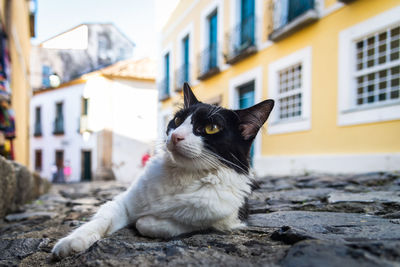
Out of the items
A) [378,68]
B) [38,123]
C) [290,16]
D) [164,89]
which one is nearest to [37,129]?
[38,123]

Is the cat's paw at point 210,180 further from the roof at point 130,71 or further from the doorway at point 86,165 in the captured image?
the doorway at point 86,165

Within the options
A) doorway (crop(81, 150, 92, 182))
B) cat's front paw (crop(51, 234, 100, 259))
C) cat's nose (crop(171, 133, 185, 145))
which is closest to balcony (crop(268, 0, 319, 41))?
cat's nose (crop(171, 133, 185, 145))

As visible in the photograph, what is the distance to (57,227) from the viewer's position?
2240 mm

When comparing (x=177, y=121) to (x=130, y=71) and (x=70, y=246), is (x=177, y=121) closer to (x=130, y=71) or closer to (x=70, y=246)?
(x=70, y=246)

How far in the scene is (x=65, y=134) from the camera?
2341cm

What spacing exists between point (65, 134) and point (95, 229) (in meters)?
24.2

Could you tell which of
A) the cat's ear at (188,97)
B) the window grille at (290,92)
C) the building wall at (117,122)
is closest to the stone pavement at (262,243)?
the cat's ear at (188,97)

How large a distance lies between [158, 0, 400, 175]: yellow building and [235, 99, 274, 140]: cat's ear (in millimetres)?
2146

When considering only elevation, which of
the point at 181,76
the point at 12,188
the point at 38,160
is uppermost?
the point at 181,76

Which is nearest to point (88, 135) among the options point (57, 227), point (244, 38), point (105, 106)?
point (105, 106)

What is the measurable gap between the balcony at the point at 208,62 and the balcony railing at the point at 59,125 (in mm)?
16476

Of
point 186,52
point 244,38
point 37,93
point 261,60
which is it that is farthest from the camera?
point 37,93

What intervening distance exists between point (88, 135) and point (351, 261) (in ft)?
72.1

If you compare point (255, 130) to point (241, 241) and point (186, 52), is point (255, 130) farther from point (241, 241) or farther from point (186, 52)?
point (186, 52)
